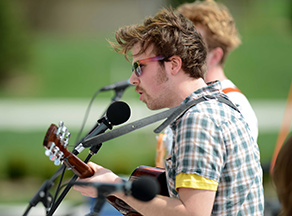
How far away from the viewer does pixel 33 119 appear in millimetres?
14695

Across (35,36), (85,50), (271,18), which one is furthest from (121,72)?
(271,18)

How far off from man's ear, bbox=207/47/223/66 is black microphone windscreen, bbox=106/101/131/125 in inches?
38.4

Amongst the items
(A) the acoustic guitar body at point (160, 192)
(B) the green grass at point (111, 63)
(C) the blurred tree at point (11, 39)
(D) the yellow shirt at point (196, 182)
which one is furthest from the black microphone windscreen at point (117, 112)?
(C) the blurred tree at point (11, 39)

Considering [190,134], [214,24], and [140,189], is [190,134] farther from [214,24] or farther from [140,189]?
[214,24]

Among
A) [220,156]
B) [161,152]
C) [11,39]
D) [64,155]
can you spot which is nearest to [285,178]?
[220,156]

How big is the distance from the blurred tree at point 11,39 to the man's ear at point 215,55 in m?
14.5

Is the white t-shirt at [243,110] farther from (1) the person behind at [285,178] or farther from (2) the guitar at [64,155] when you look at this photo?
(1) the person behind at [285,178]

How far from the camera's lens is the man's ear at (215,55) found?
3.20 meters

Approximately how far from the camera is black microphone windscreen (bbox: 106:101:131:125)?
2410mm

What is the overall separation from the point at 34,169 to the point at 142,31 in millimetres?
6391

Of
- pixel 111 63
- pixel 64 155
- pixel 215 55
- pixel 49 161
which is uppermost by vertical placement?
pixel 215 55

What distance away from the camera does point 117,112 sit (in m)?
2.42

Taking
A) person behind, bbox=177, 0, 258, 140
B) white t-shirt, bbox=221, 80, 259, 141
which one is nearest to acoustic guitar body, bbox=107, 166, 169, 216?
white t-shirt, bbox=221, 80, 259, 141

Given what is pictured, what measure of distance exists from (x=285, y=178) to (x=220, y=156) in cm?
39
